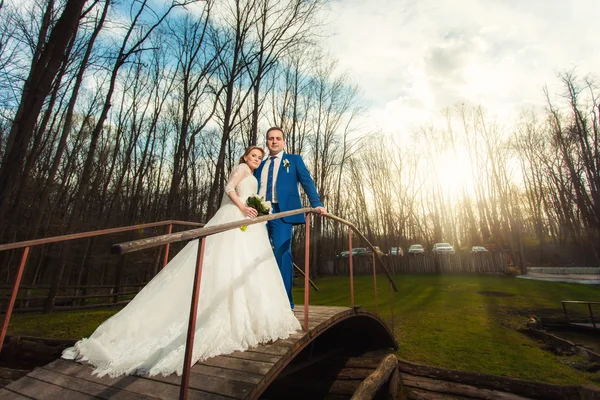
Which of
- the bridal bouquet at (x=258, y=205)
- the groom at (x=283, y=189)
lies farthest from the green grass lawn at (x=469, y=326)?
the bridal bouquet at (x=258, y=205)

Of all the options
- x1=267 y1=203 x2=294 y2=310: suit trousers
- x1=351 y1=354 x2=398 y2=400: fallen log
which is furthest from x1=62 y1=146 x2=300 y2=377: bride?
x1=351 y1=354 x2=398 y2=400: fallen log

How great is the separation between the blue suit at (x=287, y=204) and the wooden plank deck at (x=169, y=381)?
38.1 inches

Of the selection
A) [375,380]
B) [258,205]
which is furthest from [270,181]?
[375,380]

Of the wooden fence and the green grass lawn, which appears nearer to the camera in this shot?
the green grass lawn

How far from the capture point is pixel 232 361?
2.16 m

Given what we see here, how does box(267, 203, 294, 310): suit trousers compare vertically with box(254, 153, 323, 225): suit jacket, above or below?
below

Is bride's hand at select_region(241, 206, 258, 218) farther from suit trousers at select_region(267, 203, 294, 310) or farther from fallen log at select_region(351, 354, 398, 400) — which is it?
fallen log at select_region(351, 354, 398, 400)

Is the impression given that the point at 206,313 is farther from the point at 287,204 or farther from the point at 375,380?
the point at 375,380

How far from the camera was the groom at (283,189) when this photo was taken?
3.24 metres

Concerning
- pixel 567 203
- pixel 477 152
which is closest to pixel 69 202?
pixel 477 152

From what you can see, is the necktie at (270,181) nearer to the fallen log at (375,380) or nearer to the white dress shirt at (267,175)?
the white dress shirt at (267,175)

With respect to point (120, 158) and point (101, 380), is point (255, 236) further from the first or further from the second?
point (120, 158)

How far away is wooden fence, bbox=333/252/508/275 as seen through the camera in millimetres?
18578

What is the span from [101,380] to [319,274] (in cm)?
2122
